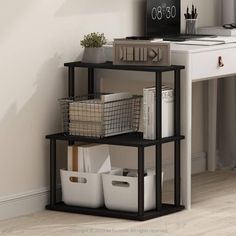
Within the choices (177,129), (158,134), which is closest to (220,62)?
(177,129)

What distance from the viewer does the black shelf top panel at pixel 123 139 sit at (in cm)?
412

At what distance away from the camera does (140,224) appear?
405 cm

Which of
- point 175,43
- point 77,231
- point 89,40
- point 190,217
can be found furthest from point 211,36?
point 77,231

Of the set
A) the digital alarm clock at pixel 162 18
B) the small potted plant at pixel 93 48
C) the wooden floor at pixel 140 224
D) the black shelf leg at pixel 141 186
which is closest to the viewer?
the wooden floor at pixel 140 224

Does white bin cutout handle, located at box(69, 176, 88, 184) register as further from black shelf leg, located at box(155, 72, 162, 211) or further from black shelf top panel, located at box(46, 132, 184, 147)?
black shelf leg, located at box(155, 72, 162, 211)

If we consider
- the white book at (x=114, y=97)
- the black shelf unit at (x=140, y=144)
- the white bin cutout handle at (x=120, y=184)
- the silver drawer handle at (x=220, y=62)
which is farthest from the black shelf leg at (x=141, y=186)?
the silver drawer handle at (x=220, y=62)

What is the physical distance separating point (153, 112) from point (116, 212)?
1.58 ft

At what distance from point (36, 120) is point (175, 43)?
785mm

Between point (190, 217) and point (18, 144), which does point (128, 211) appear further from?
point (18, 144)

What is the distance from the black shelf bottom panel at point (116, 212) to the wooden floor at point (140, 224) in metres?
0.03

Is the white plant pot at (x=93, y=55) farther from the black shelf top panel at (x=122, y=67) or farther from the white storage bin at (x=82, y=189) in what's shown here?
the white storage bin at (x=82, y=189)

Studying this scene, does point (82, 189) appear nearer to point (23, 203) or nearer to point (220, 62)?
point (23, 203)

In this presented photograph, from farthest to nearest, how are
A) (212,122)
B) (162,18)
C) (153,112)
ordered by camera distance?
1. (212,122)
2. (162,18)
3. (153,112)

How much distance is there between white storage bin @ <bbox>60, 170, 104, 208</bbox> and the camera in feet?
13.9
